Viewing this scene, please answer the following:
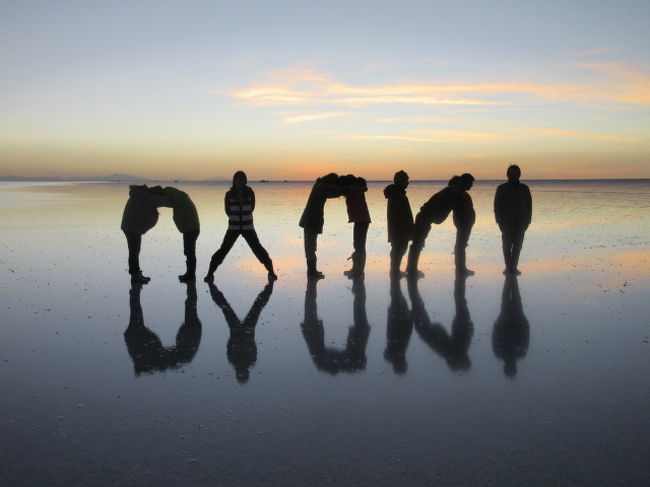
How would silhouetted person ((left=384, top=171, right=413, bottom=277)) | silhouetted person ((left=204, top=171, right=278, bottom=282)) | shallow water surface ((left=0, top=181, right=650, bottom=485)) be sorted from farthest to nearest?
silhouetted person ((left=384, top=171, right=413, bottom=277)) < silhouetted person ((left=204, top=171, right=278, bottom=282)) < shallow water surface ((left=0, top=181, right=650, bottom=485))

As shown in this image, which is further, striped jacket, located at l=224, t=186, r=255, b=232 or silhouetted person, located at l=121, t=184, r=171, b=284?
striped jacket, located at l=224, t=186, r=255, b=232

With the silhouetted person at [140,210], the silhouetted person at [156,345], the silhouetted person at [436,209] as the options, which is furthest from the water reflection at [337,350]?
the silhouetted person at [140,210]

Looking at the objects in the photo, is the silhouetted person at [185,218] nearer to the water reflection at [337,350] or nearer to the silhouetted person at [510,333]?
the water reflection at [337,350]

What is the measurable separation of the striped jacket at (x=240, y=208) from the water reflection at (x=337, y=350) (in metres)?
2.52

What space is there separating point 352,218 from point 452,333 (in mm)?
4593

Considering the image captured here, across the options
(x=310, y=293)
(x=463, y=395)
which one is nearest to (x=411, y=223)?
(x=310, y=293)

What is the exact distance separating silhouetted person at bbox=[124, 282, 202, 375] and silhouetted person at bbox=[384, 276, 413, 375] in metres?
1.88

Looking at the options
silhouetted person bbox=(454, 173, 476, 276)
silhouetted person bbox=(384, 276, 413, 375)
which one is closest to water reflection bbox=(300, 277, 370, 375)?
silhouetted person bbox=(384, 276, 413, 375)

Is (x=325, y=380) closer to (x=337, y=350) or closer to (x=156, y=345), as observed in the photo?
(x=337, y=350)

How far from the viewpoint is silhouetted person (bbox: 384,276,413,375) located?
527 cm

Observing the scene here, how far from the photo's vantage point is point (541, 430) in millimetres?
3719

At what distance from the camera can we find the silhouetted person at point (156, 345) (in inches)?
202

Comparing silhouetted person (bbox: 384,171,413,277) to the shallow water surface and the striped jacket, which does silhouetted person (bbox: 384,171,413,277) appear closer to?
the shallow water surface

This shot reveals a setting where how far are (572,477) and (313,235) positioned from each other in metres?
7.34
